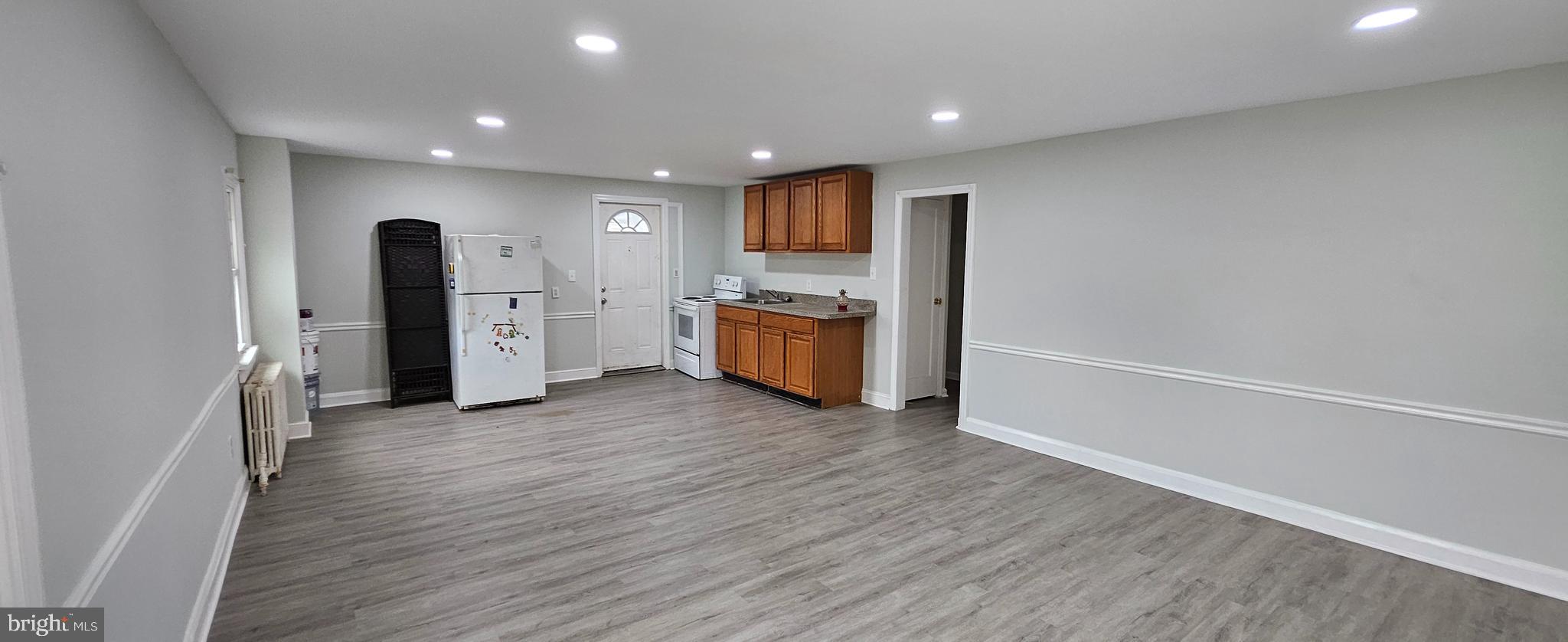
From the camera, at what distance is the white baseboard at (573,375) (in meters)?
6.90

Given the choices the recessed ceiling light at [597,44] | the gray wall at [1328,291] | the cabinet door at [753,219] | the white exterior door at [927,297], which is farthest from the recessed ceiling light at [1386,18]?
the cabinet door at [753,219]

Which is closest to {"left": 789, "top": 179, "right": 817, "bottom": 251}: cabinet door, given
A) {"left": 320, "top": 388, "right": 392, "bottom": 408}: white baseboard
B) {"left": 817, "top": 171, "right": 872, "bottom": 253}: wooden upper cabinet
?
{"left": 817, "top": 171, "right": 872, "bottom": 253}: wooden upper cabinet

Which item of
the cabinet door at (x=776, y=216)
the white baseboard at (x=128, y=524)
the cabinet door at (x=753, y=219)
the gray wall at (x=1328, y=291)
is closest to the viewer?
the white baseboard at (x=128, y=524)

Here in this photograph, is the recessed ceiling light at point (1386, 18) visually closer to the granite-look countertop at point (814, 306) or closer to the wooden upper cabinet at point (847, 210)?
the wooden upper cabinet at point (847, 210)

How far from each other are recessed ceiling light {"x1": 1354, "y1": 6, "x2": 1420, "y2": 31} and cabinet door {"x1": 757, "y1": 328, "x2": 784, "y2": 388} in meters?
4.56

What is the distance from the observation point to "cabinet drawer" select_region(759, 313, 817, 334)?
5801 mm

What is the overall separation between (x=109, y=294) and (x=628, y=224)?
18.9 ft

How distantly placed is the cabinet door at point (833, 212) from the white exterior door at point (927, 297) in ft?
1.91

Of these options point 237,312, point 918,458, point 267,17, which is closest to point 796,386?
point 918,458

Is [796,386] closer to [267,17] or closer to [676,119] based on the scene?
[676,119]

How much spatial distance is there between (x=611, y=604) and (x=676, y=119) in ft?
8.70

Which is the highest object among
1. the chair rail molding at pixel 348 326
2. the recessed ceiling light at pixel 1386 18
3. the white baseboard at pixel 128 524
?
the recessed ceiling light at pixel 1386 18

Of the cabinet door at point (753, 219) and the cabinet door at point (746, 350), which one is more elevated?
the cabinet door at point (753, 219)

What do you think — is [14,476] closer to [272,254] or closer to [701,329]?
[272,254]
